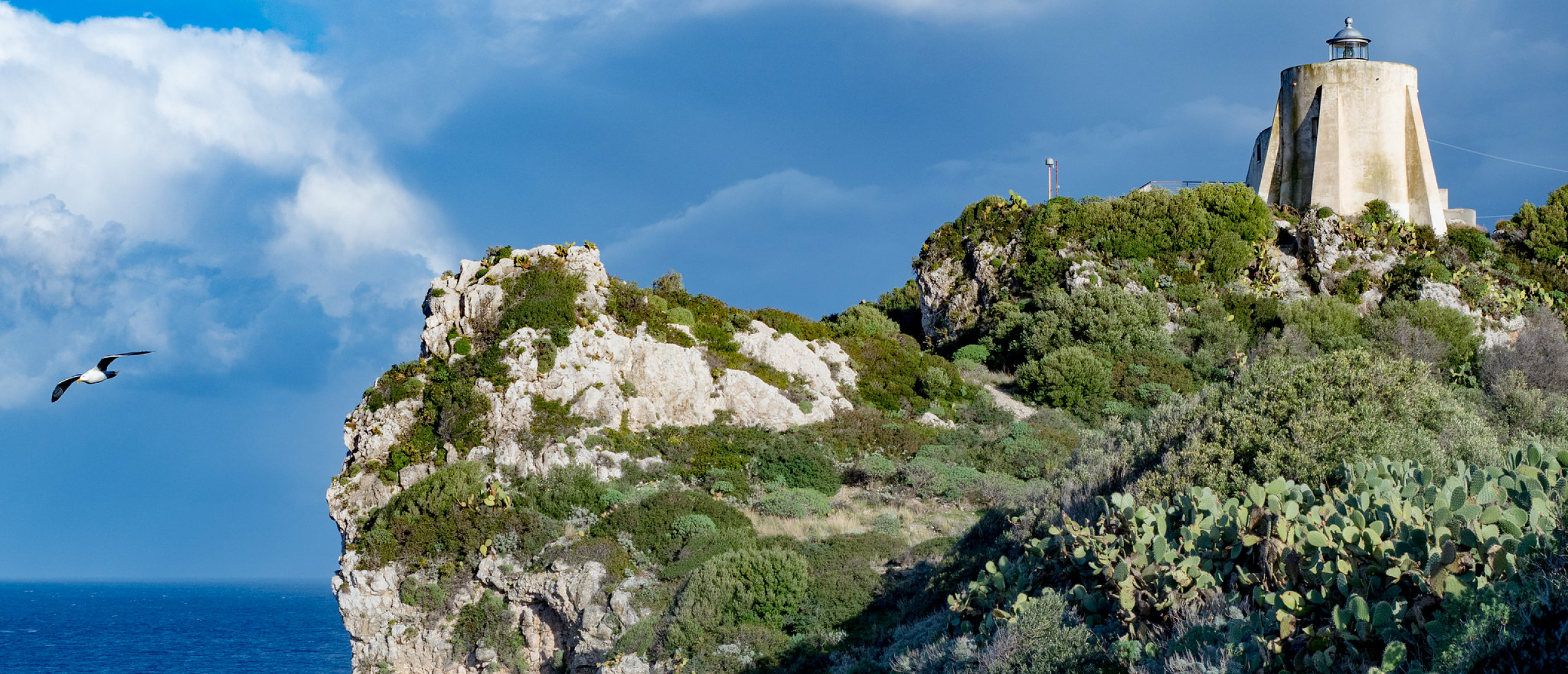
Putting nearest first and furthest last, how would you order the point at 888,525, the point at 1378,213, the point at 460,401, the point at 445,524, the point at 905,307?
the point at 888,525
the point at 445,524
the point at 460,401
the point at 1378,213
the point at 905,307

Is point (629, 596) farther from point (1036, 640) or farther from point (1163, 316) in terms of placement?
point (1163, 316)

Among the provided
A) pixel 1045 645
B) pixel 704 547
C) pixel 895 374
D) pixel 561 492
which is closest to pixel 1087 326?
pixel 895 374

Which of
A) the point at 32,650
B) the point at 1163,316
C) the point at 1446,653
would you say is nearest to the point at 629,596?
the point at 1446,653

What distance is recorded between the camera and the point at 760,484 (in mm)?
20375

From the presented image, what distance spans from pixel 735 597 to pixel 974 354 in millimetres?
17367

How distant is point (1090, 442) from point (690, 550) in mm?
6632

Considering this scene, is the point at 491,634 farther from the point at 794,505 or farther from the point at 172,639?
the point at 172,639

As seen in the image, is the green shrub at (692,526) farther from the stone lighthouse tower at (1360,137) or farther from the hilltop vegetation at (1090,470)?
the stone lighthouse tower at (1360,137)

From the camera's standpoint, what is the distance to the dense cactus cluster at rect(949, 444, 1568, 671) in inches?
232

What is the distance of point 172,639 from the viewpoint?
69938 millimetres

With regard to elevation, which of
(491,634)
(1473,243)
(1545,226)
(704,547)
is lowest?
(491,634)

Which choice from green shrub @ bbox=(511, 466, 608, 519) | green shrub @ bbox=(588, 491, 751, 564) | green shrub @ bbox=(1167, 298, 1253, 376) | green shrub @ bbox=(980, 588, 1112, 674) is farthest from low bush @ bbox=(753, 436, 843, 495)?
green shrub @ bbox=(980, 588, 1112, 674)

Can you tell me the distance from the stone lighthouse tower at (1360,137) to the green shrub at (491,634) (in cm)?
2727

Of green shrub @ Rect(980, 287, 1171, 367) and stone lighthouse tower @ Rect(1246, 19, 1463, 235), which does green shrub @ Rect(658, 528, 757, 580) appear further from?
stone lighthouse tower @ Rect(1246, 19, 1463, 235)
